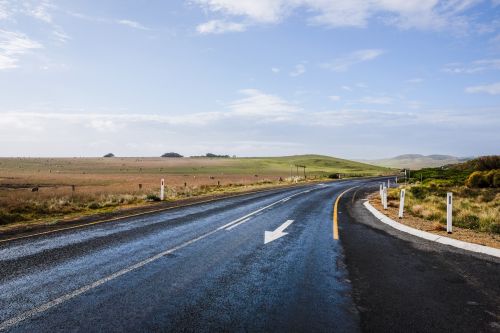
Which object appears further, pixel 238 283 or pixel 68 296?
pixel 238 283

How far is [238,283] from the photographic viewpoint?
577 cm

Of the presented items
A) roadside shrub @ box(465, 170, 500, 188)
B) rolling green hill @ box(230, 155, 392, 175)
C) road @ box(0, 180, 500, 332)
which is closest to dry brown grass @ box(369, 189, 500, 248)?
road @ box(0, 180, 500, 332)

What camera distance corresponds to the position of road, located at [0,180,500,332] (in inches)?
170

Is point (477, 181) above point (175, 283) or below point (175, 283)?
above

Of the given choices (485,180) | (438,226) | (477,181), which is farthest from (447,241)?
(477,181)

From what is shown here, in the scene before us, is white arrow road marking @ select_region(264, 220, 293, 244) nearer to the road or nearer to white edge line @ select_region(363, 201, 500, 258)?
the road

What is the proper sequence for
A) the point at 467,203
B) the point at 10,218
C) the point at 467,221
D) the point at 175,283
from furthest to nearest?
1. the point at 467,203
2. the point at 10,218
3. the point at 467,221
4. the point at 175,283

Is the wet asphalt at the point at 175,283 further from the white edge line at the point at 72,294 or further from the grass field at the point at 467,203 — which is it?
the grass field at the point at 467,203

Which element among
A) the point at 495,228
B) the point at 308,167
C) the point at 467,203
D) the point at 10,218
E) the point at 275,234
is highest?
the point at 308,167

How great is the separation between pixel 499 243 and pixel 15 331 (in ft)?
32.9

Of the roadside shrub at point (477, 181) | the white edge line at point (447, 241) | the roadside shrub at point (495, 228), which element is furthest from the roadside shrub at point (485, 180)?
A: the white edge line at point (447, 241)

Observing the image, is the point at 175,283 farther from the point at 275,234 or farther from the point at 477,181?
the point at 477,181

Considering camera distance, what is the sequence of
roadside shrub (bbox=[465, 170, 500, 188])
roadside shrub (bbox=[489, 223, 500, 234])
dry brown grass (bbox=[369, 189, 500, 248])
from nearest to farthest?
dry brown grass (bbox=[369, 189, 500, 248]) < roadside shrub (bbox=[489, 223, 500, 234]) < roadside shrub (bbox=[465, 170, 500, 188])

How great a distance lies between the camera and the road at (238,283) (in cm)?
432
